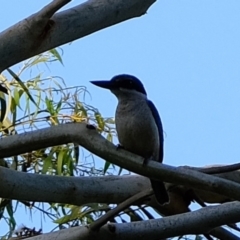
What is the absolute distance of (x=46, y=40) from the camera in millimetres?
1842

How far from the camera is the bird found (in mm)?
2408

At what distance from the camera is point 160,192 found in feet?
7.66

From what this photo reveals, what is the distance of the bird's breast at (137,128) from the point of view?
2412mm

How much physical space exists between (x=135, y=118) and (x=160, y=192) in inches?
10.8

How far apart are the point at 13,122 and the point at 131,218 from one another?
1.69 feet

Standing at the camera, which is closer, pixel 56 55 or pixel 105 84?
pixel 105 84

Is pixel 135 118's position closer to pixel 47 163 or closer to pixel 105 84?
pixel 105 84

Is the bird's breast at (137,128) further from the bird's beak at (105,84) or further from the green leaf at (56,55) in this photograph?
the green leaf at (56,55)

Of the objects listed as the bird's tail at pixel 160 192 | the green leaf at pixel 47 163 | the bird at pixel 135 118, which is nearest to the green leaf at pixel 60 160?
the green leaf at pixel 47 163

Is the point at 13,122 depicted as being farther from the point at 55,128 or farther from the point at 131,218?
the point at 55,128

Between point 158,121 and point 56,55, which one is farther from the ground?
point 56,55

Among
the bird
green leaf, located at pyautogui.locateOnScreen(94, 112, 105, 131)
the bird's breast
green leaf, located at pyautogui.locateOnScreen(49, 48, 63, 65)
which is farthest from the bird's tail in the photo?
green leaf, located at pyautogui.locateOnScreen(49, 48, 63, 65)

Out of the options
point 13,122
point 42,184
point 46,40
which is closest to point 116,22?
point 46,40

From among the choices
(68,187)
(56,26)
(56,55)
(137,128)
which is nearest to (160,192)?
(137,128)
